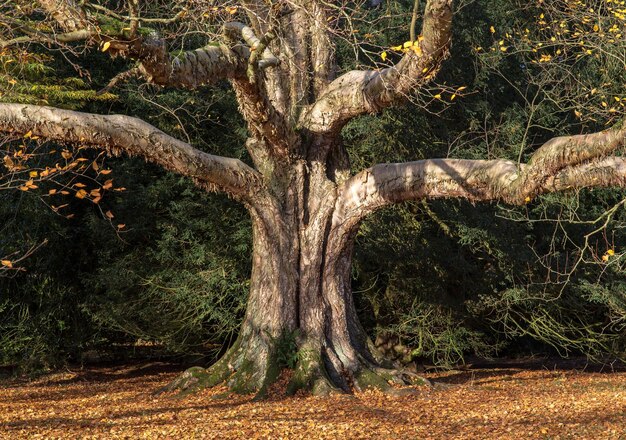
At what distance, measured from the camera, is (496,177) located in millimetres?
9070

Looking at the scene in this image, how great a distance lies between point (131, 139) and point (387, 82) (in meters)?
2.93

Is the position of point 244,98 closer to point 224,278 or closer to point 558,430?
point 224,278

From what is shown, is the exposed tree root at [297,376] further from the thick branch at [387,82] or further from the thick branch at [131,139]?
the thick branch at [387,82]

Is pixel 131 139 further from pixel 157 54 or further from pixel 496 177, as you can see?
pixel 496 177

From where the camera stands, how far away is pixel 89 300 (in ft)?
44.9

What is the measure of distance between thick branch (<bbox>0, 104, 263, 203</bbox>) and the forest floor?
2625 millimetres

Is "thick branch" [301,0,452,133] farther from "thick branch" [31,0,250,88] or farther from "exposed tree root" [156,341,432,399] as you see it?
"exposed tree root" [156,341,432,399]

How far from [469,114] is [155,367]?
738 centimetres

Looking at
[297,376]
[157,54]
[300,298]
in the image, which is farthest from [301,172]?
[157,54]

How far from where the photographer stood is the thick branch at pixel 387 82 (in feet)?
27.3

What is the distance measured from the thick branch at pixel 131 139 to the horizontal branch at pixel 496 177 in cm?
136

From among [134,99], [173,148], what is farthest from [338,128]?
[134,99]

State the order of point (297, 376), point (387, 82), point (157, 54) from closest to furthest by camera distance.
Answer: point (157, 54)
point (387, 82)
point (297, 376)

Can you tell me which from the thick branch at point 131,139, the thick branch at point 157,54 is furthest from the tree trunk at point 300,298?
the thick branch at point 157,54
